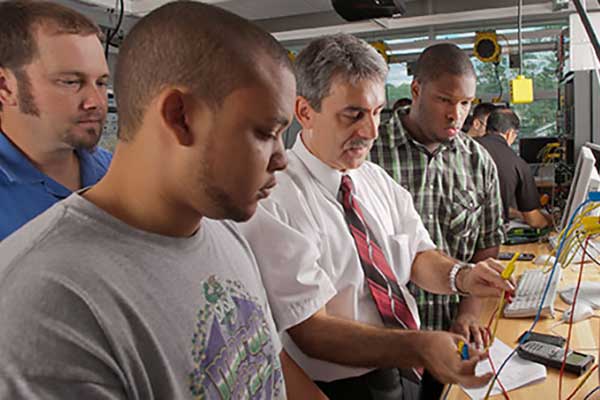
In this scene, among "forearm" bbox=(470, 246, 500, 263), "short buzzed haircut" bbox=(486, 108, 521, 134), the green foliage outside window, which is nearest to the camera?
"forearm" bbox=(470, 246, 500, 263)

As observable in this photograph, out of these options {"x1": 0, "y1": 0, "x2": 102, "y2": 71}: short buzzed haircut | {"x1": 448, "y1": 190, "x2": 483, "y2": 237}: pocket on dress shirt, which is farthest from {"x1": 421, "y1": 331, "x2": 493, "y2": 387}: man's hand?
{"x1": 0, "y1": 0, "x2": 102, "y2": 71}: short buzzed haircut

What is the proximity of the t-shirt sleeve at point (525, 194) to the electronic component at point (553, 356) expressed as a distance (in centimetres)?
205

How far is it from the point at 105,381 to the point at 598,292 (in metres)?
1.76

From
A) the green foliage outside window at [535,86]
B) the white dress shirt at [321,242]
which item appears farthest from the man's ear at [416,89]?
the green foliage outside window at [535,86]

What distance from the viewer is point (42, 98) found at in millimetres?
1270

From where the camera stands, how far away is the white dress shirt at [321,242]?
1.13 m

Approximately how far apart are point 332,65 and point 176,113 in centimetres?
70

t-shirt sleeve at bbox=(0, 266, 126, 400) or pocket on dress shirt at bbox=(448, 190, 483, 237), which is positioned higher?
t-shirt sleeve at bbox=(0, 266, 126, 400)

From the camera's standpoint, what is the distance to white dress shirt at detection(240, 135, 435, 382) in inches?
44.4

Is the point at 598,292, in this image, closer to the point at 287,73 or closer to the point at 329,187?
the point at 329,187

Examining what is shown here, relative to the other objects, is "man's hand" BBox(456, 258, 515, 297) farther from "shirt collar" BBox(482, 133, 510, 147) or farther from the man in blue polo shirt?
"shirt collar" BBox(482, 133, 510, 147)

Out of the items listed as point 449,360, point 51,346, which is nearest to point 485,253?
point 449,360

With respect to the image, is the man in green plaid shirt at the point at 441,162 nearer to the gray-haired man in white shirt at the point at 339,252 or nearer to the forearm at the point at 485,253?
the forearm at the point at 485,253

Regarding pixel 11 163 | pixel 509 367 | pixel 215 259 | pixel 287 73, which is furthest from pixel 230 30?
pixel 509 367
